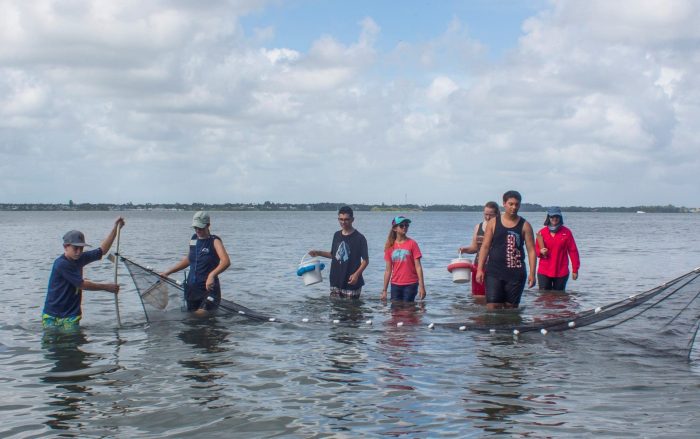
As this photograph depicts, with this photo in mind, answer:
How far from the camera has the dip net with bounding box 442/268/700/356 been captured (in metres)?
9.07

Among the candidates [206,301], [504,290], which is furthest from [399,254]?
[206,301]

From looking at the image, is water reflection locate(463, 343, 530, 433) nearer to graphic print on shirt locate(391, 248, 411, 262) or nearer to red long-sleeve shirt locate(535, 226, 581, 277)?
graphic print on shirt locate(391, 248, 411, 262)

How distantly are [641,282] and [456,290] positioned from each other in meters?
6.75

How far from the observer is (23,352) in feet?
31.5

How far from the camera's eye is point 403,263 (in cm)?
1195

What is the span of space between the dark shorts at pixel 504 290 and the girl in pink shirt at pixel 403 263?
5.01ft

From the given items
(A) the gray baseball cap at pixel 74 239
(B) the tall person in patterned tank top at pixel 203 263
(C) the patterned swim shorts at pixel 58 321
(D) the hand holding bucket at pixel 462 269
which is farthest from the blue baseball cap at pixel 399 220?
(C) the patterned swim shorts at pixel 58 321

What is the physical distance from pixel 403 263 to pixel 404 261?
0.15 feet

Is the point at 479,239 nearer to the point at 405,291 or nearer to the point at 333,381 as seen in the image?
the point at 405,291

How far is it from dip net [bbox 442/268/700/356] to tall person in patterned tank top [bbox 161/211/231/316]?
4.27 metres

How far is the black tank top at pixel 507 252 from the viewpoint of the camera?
402 inches

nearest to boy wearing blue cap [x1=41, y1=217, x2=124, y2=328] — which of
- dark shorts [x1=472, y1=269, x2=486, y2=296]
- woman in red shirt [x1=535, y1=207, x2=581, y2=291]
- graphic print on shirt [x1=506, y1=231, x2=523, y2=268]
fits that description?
graphic print on shirt [x1=506, y1=231, x2=523, y2=268]

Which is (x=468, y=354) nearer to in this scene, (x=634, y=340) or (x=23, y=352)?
(x=634, y=340)

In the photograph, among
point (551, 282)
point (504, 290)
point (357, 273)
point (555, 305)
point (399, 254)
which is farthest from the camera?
point (551, 282)
